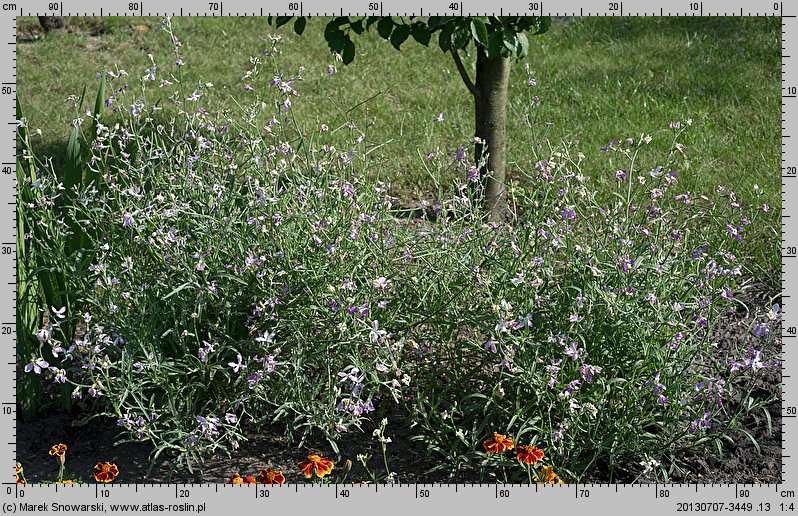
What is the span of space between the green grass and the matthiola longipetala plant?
1.92m

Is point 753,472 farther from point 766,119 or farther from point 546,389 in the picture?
point 766,119

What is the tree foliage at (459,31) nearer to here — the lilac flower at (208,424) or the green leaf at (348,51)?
the green leaf at (348,51)

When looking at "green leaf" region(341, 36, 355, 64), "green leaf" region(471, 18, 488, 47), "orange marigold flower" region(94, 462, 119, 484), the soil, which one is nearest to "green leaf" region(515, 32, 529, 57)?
"green leaf" region(471, 18, 488, 47)

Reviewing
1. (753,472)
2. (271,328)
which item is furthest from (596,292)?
(271,328)

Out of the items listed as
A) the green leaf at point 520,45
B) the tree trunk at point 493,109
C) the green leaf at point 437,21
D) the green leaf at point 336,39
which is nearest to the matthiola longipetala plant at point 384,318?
the green leaf at point 336,39

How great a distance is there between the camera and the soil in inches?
124

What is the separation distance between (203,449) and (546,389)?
1.20 m

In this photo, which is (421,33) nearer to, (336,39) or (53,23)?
(336,39)

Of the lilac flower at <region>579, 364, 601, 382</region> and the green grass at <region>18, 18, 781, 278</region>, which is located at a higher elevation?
the green grass at <region>18, 18, 781, 278</region>

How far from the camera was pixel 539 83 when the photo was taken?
269 inches

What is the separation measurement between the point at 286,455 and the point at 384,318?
1.98 ft

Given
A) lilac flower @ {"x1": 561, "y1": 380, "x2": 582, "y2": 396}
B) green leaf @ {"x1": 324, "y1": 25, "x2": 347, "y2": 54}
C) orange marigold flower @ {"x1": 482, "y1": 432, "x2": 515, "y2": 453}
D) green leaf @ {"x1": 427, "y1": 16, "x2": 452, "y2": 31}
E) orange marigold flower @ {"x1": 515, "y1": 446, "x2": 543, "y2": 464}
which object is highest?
green leaf @ {"x1": 427, "y1": 16, "x2": 452, "y2": 31}

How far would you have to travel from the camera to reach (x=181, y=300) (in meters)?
3.31

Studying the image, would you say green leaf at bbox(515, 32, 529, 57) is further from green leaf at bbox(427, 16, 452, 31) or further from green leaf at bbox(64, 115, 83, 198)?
green leaf at bbox(64, 115, 83, 198)
